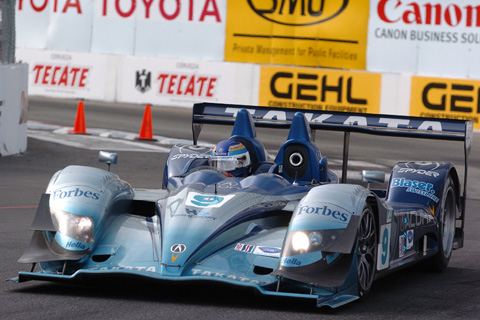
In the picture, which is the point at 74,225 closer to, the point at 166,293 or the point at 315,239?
the point at 166,293

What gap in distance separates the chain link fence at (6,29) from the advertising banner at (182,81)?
9.52 metres

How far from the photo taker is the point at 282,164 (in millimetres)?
9156

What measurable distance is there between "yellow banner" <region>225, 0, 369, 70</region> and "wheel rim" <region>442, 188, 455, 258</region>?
15.3 metres

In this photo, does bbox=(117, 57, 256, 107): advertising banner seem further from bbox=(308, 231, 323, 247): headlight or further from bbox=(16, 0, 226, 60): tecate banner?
bbox=(308, 231, 323, 247): headlight

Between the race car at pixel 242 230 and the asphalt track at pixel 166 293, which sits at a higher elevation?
the race car at pixel 242 230

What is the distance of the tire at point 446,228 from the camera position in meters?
9.25

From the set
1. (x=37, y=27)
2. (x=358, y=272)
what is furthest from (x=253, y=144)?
(x=37, y=27)

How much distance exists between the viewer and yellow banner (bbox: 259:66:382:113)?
24.6 m

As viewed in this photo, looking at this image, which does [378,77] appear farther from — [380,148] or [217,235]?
[217,235]

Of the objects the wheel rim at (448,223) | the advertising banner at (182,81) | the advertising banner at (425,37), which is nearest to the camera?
the wheel rim at (448,223)

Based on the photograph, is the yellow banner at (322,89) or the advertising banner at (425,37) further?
the yellow banner at (322,89)

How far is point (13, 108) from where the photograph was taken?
17.0 metres

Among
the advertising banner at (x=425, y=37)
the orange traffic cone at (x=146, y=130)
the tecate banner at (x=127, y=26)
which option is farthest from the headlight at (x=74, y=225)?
the tecate banner at (x=127, y=26)

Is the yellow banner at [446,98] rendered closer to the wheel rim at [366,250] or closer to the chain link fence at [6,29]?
the chain link fence at [6,29]
